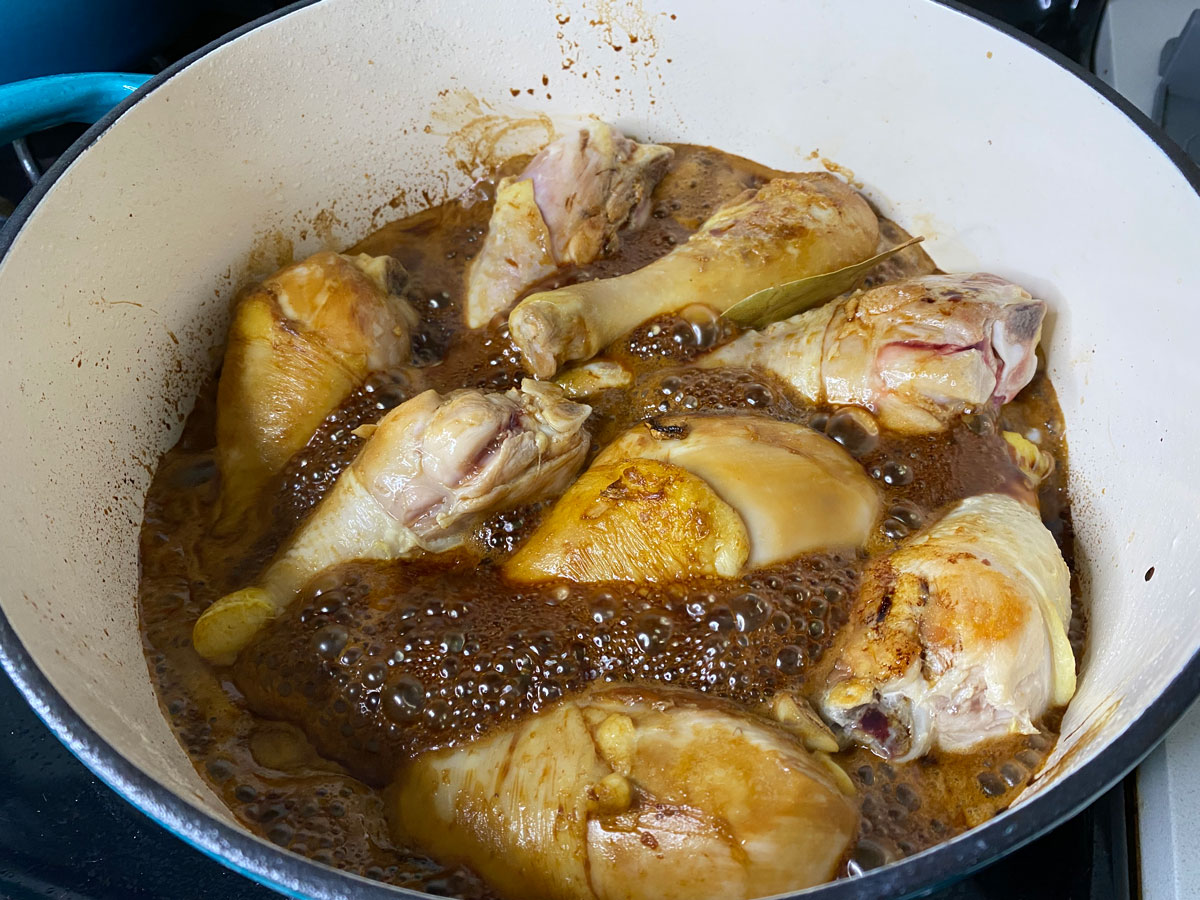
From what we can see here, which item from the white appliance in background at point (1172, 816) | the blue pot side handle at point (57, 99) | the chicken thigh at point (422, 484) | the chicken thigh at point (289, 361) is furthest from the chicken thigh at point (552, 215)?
the white appliance in background at point (1172, 816)

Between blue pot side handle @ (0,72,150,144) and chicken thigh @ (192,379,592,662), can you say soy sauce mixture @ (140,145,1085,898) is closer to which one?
chicken thigh @ (192,379,592,662)

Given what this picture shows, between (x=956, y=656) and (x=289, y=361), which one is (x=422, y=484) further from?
(x=956, y=656)

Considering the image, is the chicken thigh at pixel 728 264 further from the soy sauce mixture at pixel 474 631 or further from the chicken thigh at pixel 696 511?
the chicken thigh at pixel 696 511

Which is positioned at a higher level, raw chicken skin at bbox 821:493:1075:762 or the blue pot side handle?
the blue pot side handle

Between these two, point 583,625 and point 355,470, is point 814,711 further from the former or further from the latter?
point 355,470

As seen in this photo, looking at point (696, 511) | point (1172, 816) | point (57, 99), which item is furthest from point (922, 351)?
point (57, 99)

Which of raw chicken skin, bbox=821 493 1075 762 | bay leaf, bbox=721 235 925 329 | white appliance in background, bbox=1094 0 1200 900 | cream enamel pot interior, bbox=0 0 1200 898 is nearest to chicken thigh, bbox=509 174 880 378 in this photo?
bay leaf, bbox=721 235 925 329
